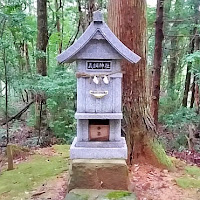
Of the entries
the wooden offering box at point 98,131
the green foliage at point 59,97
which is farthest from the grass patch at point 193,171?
the green foliage at point 59,97

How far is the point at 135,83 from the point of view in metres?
4.39

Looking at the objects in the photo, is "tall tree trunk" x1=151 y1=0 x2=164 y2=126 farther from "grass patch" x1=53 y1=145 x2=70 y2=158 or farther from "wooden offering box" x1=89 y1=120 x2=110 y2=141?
"wooden offering box" x1=89 y1=120 x2=110 y2=141

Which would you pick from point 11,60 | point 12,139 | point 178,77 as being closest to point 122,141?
point 11,60

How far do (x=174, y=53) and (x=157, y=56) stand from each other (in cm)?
599

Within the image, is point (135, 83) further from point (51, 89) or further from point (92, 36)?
point (51, 89)

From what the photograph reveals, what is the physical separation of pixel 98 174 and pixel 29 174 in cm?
154

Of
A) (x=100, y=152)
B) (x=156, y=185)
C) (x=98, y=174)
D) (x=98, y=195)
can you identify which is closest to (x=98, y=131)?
(x=100, y=152)

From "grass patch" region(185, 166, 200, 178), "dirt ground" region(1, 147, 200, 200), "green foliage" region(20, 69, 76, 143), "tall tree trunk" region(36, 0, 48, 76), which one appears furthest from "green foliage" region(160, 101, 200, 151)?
"dirt ground" region(1, 147, 200, 200)

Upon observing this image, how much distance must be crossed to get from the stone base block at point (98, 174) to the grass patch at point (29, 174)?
0.85 metres

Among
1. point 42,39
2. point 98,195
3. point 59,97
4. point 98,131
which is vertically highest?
point 42,39

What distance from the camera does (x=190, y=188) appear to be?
4.00 m

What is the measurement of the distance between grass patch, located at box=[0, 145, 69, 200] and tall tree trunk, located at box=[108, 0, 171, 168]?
1.19 meters

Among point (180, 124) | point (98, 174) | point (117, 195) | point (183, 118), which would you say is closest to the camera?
point (117, 195)

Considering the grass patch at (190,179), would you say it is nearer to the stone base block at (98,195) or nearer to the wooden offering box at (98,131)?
the stone base block at (98,195)
